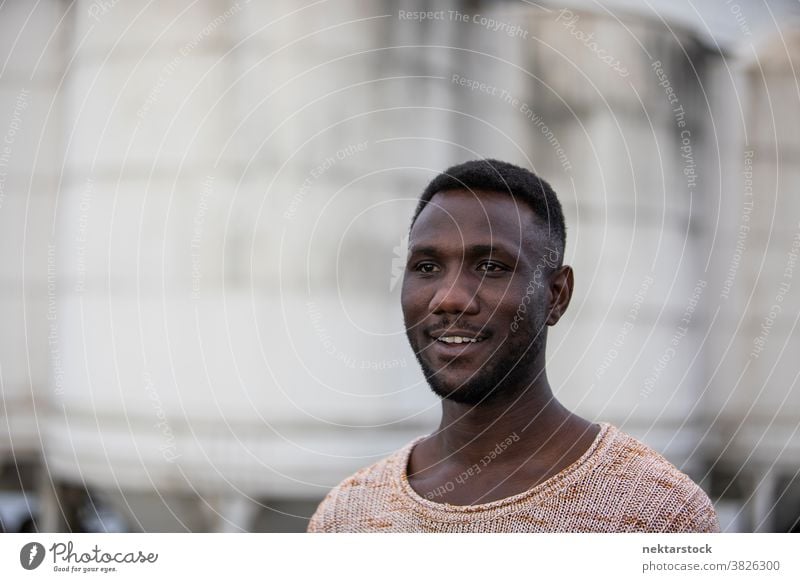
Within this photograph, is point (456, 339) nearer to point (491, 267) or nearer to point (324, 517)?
point (491, 267)

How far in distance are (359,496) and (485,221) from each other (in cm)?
43

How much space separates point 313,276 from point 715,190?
623 mm

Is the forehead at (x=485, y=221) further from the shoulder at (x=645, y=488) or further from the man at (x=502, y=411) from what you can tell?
the shoulder at (x=645, y=488)

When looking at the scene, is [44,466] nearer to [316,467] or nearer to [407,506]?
[316,467]

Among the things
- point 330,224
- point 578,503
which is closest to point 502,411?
point 578,503

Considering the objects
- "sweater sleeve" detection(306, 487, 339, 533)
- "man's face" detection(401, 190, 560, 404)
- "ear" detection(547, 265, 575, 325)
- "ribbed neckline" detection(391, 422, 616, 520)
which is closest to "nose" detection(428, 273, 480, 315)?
"man's face" detection(401, 190, 560, 404)

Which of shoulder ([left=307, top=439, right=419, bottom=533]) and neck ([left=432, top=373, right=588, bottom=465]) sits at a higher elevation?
neck ([left=432, top=373, right=588, bottom=465])

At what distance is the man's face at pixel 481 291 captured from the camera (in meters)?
1.15

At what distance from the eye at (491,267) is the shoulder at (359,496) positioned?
0.93ft

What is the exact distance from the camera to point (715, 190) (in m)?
1.33

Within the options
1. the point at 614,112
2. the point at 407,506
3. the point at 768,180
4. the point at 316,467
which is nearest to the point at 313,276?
the point at 316,467

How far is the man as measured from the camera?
1.12m

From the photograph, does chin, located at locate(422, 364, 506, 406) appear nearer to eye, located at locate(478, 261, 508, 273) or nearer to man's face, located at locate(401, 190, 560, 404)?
man's face, located at locate(401, 190, 560, 404)
